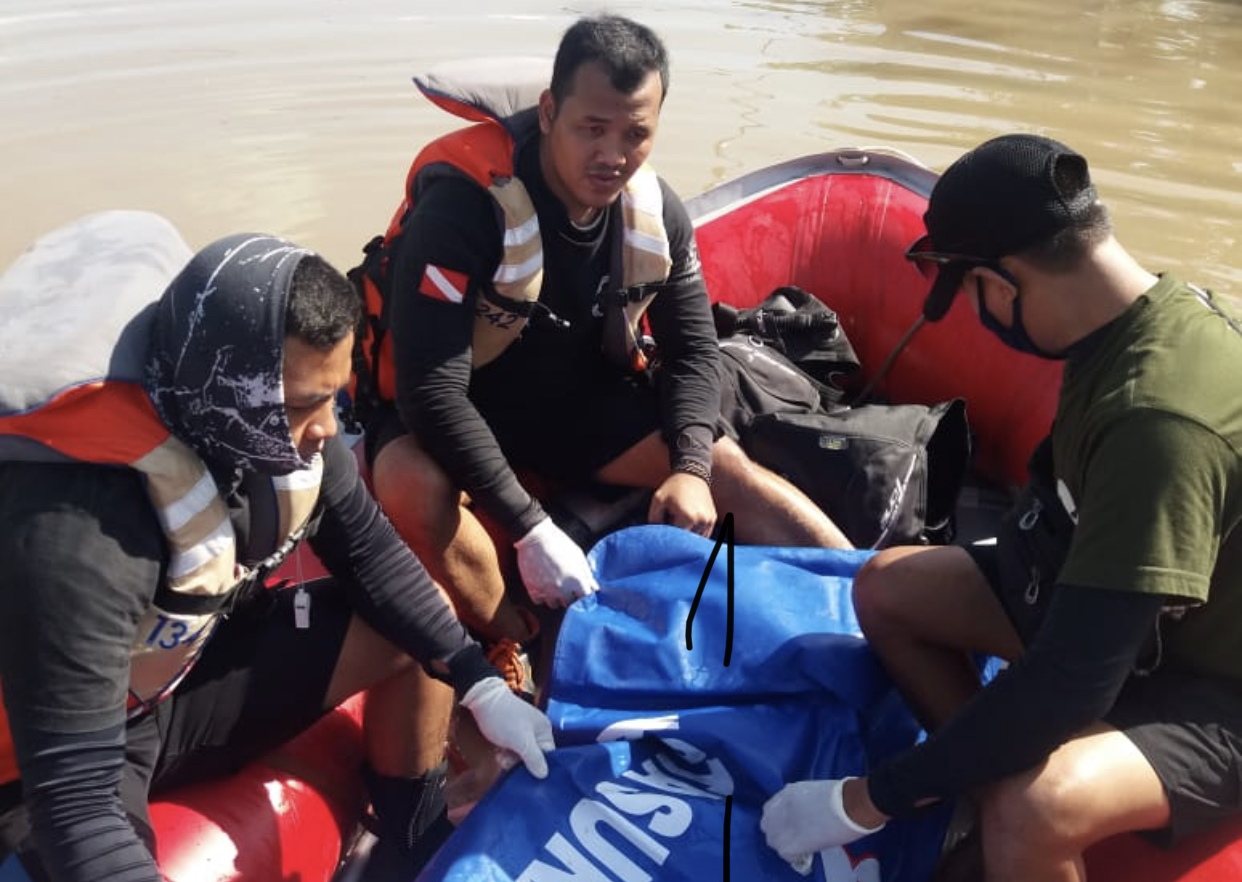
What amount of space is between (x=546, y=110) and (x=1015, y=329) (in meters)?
1.17

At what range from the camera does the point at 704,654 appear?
1954 millimetres

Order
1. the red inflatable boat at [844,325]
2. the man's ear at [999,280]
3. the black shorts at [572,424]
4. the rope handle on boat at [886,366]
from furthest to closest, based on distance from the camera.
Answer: the rope handle on boat at [886,366] → the black shorts at [572,424] → the red inflatable boat at [844,325] → the man's ear at [999,280]

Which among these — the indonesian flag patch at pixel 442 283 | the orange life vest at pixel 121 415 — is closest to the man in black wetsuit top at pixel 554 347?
the indonesian flag patch at pixel 442 283

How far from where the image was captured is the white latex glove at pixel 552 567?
2254 mm

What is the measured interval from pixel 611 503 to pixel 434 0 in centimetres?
748

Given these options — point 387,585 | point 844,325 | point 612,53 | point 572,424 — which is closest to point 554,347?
point 572,424

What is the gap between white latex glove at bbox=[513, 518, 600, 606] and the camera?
2.25 metres

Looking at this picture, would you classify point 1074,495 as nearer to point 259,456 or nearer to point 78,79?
point 259,456

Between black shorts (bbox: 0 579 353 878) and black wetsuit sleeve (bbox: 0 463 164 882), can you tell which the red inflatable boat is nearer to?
black shorts (bbox: 0 579 353 878)

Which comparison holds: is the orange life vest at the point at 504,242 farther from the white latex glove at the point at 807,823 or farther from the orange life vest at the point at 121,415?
the white latex glove at the point at 807,823

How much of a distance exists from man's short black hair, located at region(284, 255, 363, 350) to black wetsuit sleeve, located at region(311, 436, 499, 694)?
39cm

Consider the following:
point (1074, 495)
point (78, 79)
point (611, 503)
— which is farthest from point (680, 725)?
point (78, 79)

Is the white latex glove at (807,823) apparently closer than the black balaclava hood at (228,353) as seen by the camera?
No

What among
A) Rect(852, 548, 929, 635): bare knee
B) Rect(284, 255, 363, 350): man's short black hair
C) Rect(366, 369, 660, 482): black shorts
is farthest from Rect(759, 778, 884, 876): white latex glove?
Rect(366, 369, 660, 482): black shorts
